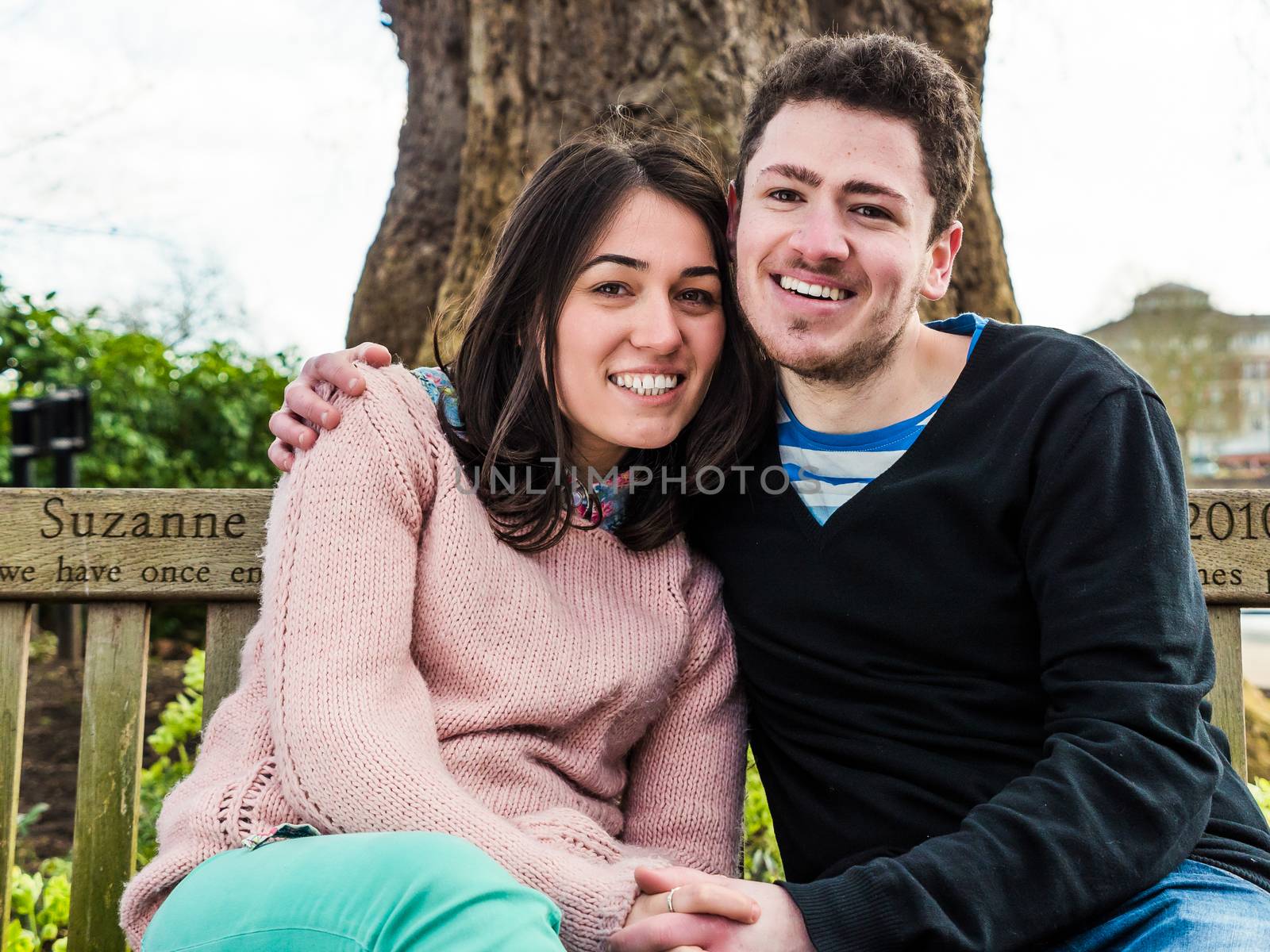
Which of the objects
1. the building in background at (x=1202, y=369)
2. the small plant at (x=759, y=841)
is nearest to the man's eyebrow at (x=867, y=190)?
the small plant at (x=759, y=841)

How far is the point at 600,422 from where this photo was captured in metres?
2.11

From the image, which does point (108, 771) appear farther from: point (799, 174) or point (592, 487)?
point (799, 174)

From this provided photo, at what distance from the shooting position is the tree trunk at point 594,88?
3.34 metres

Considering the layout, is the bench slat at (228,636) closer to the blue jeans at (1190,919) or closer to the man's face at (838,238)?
the man's face at (838,238)

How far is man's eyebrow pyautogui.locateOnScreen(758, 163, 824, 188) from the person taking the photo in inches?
82.3

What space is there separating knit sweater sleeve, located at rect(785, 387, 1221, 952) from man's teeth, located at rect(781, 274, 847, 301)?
0.47 metres

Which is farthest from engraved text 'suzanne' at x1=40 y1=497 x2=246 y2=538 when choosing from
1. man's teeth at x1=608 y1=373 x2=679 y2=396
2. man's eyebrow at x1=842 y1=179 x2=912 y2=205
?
man's eyebrow at x1=842 y1=179 x2=912 y2=205

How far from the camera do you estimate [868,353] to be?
2.11m

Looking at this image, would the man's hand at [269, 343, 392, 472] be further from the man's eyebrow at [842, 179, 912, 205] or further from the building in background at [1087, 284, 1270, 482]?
the building in background at [1087, 284, 1270, 482]

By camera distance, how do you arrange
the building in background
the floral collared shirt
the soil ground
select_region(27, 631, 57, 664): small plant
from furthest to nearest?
the building in background < select_region(27, 631, 57, 664): small plant < the soil ground < the floral collared shirt

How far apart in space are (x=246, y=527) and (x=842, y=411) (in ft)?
3.97

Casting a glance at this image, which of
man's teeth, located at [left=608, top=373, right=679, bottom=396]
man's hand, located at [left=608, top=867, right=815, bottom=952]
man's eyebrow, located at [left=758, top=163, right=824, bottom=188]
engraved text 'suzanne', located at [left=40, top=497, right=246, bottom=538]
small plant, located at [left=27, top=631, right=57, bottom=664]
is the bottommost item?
small plant, located at [left=27, top=631, right=57, bottom=664]

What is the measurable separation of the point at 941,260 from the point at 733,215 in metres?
0.42

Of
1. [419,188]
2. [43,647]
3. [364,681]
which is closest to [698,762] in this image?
[364,681]
